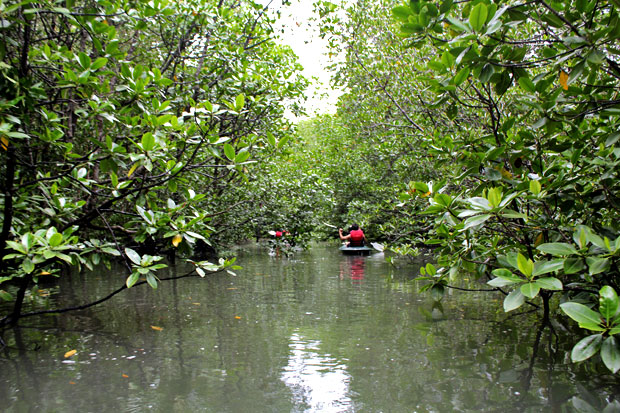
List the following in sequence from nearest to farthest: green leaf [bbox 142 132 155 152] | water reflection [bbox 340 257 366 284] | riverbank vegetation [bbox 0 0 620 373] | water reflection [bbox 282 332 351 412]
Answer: riverbank vegetation [bbox 0 0 620 373] → water reflection [bbox 282 332 351 412] → green leaf [bbox 142 132 155 152] → water reflection [bbox 340 257 366 284]

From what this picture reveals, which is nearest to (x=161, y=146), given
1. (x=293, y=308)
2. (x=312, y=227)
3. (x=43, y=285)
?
(x=293, y=308)

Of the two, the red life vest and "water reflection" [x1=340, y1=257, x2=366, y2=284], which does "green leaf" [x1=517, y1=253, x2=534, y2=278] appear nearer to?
"water reflection" [x1=340, y1=257, x2=366, y2=284]

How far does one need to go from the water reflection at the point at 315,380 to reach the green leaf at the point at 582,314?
6.00 feet

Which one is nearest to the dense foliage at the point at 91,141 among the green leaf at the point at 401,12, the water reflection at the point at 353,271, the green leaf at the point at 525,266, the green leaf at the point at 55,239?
the green leaf at the point at 55,239

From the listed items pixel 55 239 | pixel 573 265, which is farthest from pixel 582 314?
pixel 55 239

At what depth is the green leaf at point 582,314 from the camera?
209cm

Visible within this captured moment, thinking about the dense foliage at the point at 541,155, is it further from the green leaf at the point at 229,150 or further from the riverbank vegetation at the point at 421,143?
the green leaf at the point at 229,150

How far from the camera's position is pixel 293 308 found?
6.86 metres

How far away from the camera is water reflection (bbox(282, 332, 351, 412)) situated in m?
3.43

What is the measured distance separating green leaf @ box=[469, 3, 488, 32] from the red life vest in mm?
14463

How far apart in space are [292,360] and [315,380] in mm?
573

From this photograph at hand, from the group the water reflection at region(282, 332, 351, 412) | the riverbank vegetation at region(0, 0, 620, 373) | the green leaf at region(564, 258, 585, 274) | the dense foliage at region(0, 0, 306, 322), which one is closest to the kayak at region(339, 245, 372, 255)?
the riverbank vegetation at region(0, 0, 620, 373)

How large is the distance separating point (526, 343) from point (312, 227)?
824 centimetres

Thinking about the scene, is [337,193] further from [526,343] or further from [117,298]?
[526,343]
